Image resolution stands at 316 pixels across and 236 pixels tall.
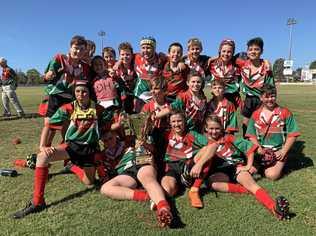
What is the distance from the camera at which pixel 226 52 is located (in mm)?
5949

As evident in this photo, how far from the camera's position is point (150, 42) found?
5.89 meters

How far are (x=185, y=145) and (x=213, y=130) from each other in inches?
17.1

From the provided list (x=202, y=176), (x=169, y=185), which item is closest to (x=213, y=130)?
(x=202, y=176)

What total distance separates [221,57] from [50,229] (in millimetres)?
3738

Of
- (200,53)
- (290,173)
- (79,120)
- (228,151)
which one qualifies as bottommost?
(290,173)

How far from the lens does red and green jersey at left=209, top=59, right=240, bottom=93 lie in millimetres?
Result: 6113

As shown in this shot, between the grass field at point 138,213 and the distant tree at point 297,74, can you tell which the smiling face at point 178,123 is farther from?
the distant tree at point 297,74

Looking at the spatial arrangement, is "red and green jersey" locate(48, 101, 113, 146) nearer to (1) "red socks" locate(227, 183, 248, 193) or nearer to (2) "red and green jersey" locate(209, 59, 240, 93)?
(1) "red socks" locate(227, 183, 248, 193)

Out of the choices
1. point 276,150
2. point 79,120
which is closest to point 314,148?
point 276,150

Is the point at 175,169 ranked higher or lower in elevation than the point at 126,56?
lower

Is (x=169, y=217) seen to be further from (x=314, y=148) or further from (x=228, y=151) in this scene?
(x=314, y=148)

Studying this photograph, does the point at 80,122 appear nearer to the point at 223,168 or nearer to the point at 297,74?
the point at 223,168

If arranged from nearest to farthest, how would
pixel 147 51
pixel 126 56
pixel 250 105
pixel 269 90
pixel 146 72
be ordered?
pixel 269 90 → pixel 147 51 → pixel 146 72 → pixel 126 56 → pixel 250 105

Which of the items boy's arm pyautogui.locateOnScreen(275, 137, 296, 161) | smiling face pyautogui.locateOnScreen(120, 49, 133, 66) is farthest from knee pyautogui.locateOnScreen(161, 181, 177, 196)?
smiling face pyautogui.locateOnScreen(120, 49, 133, 66)
